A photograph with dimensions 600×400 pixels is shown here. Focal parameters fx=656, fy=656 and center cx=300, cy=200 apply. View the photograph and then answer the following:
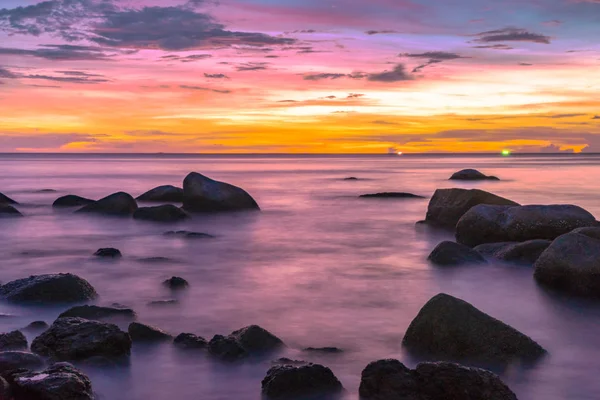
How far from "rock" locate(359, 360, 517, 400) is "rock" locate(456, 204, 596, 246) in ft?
29.2

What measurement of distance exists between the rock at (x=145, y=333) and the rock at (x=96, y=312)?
0.92 meters

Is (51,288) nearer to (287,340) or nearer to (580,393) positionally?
(287,340)

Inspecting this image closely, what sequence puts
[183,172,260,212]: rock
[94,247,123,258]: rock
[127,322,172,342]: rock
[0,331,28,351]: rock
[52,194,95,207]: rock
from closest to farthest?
1. [0,331,28,351]: rock
2. [127,322,172,342]: rock
3. [94,247,123,258]: rock
4. [183,172,260,212]: rock
5. [52,194,95,207]: rock

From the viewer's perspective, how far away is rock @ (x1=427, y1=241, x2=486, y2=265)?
1294cm

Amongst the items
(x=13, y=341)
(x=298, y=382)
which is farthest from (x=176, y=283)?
(x=298, y=382)

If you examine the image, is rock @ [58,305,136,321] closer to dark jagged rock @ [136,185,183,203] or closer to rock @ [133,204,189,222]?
rock @ [133,204,189,222]

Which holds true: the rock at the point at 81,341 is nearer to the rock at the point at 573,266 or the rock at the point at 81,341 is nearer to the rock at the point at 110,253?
the rock at the point at 573,266

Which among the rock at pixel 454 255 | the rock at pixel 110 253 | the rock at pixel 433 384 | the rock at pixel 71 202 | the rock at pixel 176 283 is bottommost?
the rock at pixel 71 202

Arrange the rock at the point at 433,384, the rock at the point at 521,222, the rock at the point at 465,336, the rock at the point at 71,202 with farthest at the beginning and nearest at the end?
the rock at the point at 71,202
the rock at the point at 521,222
the rock at the point at 465,336
the rock at the point at 433,384

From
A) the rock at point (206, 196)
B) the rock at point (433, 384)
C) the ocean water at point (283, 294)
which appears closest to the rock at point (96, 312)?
the ocean water at point (283, 294)

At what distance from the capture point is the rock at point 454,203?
18188 mm

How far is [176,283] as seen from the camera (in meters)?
11.6

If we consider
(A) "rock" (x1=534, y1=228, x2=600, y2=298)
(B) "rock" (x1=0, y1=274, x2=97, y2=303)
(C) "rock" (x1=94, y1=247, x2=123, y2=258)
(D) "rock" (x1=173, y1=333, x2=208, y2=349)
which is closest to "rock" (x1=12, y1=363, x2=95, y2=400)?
(D) "rock" (x1=173, y1=333, x2=208, y2=349)

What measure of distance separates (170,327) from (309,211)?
1901 cm
